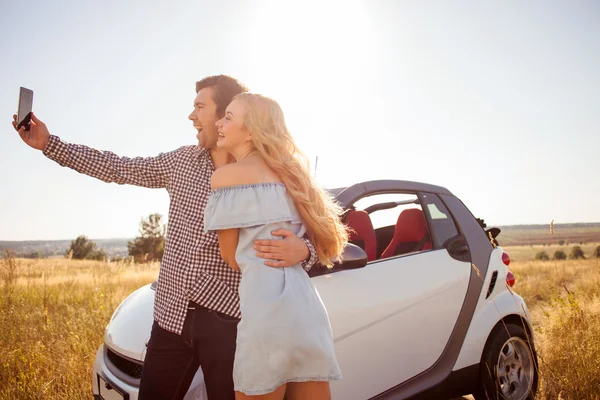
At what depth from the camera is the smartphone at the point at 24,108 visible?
73.7 inches

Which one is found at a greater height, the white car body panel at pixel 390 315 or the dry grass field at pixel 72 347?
the white car body panel at pixel 390 315

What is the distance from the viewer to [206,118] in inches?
74.3

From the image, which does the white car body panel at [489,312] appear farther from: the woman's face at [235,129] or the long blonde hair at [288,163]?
the woman's face at [235,129]

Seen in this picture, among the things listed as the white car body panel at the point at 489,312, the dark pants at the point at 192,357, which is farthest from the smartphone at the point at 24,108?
the white car body panel at the point at 489,312

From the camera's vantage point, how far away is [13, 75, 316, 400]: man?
1.60 m

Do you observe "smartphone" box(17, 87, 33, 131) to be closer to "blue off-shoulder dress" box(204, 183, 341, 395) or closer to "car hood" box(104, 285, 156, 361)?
"blue off-shoulder dress" box(204, 183, 341, 395)

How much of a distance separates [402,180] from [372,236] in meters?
0.47

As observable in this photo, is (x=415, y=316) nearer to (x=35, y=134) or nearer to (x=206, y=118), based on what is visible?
(x=206, y=118)

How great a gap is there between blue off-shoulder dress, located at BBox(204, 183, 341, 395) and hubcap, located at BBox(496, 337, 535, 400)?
2208mm

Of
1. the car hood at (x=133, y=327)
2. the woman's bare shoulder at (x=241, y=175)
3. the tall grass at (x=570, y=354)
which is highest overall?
the woman's bare shoulder at (x=241, y=175)

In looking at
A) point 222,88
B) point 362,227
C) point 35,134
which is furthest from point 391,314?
point 35,134

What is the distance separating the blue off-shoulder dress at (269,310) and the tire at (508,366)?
2.03 m

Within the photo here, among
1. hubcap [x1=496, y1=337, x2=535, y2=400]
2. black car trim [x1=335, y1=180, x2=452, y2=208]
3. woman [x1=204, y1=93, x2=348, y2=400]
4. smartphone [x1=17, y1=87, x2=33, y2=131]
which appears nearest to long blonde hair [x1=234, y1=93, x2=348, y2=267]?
woman [x1=204, y1=93, x2=348, y2=400]

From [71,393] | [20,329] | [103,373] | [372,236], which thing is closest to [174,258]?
[103,373]
